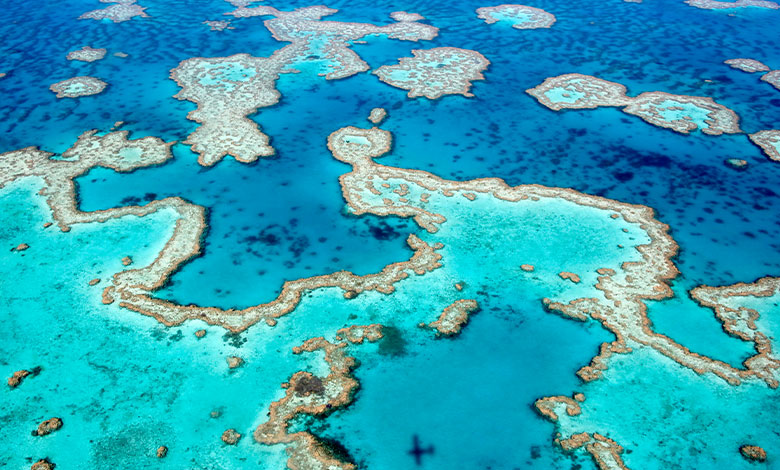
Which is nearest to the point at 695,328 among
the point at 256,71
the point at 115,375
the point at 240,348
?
the point at 240,348

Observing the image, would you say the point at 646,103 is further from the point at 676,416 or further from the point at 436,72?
the point at 676,416

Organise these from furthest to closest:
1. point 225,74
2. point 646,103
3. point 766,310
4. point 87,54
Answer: point 87,54, point 225,74, point 646,103, point 766,310

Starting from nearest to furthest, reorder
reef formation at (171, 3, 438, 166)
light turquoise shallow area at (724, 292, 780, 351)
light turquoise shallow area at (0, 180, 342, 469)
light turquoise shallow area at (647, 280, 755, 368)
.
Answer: light turquoise shallow area at (0, 180, 342, 469), light turquoise shallow area at (647, 280, 755, 368), light turquoise shallow area at (724, 292, 780, 351), reef formation at (171, 3, 438, 166)

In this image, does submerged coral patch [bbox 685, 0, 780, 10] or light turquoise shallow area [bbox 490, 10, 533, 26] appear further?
submerged coral patch [bbox 685, 0, 780, 10]

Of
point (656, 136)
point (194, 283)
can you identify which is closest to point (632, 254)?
point (656, 136)

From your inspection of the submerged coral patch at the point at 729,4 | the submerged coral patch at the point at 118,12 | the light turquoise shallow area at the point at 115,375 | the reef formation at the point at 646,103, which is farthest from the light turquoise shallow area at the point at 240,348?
the submerged coral patch at the point at 729,4

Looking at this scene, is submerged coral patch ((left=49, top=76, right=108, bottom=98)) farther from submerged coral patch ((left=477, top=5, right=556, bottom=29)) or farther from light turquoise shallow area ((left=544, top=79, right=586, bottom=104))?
submerged coral patch ((left=477, top=5, right=556, bottom=29))

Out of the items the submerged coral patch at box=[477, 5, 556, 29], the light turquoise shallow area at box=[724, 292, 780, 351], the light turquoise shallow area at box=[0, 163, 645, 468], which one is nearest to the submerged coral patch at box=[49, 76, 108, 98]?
the light turquoise shallow area at box=[0, 163, 645, 468]

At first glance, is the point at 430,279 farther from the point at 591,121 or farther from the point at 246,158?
the point at 591,121
